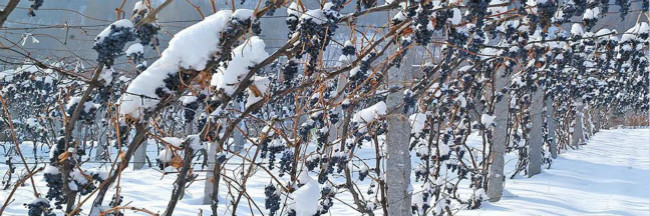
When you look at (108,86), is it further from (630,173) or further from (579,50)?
(630,173)

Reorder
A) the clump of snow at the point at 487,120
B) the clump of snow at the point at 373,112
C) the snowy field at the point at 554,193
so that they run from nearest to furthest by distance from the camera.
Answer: the clump of snow at the point at 373,112, the snowy field at the point at 554,193, the clump of snow at the point at 487,120

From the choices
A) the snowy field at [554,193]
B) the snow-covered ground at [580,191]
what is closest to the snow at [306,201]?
the snowy field at [554,193]

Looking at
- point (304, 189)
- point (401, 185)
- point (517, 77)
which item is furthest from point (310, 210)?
point (517, 77)

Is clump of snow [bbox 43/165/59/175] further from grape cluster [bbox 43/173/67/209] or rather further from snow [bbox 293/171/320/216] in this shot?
snow [bbox 293/171/320/216]

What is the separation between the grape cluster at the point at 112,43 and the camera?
1440 mm

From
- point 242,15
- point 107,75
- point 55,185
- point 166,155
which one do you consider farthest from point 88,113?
point 242,15

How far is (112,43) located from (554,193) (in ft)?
24.3

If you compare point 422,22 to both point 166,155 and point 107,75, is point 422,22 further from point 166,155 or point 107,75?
point 107,75

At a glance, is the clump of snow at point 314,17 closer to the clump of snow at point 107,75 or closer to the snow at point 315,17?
the snow at point 315,17

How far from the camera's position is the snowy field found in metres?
6.36

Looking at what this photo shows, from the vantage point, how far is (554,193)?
7629 mm

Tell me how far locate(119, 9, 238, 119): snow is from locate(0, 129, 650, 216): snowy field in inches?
136

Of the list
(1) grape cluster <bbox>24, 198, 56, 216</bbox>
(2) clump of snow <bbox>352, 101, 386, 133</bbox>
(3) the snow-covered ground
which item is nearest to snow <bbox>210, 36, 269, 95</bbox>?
(1) grape cluster <bbox>24, 198, 56, 216</bbox>

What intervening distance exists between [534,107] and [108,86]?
9310 millimetres
